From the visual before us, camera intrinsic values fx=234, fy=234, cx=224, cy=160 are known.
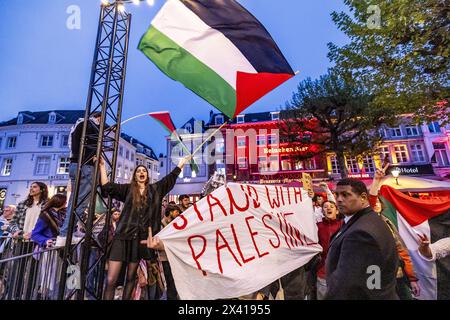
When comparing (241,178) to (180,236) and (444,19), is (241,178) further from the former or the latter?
(180,236)

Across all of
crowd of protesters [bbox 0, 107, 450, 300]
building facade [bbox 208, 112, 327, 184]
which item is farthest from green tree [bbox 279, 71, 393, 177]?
crowd of protesters [bbox 0, 107, 450, 300]

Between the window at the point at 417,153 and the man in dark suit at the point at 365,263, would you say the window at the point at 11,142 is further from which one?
the window at the point at 417,153

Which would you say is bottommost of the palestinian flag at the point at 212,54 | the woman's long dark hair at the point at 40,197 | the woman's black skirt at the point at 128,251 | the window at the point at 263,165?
the woman's black skirt at the point at 128,251

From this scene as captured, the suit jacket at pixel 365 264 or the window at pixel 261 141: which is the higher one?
the window at pixel 261 141

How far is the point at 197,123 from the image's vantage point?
3638cm

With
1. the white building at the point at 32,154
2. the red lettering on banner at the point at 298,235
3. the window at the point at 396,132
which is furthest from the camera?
the white building at the point at 32,154

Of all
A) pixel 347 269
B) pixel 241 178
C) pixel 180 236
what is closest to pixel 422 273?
pixel 347 269

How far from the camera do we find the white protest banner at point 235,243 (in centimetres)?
280

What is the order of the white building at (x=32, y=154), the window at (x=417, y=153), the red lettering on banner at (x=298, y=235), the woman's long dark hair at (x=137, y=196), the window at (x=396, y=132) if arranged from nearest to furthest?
the woman's long dark hair at (x=137, y=196) → the red lettering on banner at (x=298, y=235) → the window at (x=417, y=153) → the window at (x=396, y=132) → the white building at (x=32, y=154)

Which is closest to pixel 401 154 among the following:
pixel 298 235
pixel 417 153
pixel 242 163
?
pixel 417 153

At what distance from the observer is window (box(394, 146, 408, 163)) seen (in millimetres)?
27909

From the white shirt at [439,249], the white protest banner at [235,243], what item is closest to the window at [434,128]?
the white shirt at [439,249]

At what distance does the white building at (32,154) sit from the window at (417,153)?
4245 centimetres
